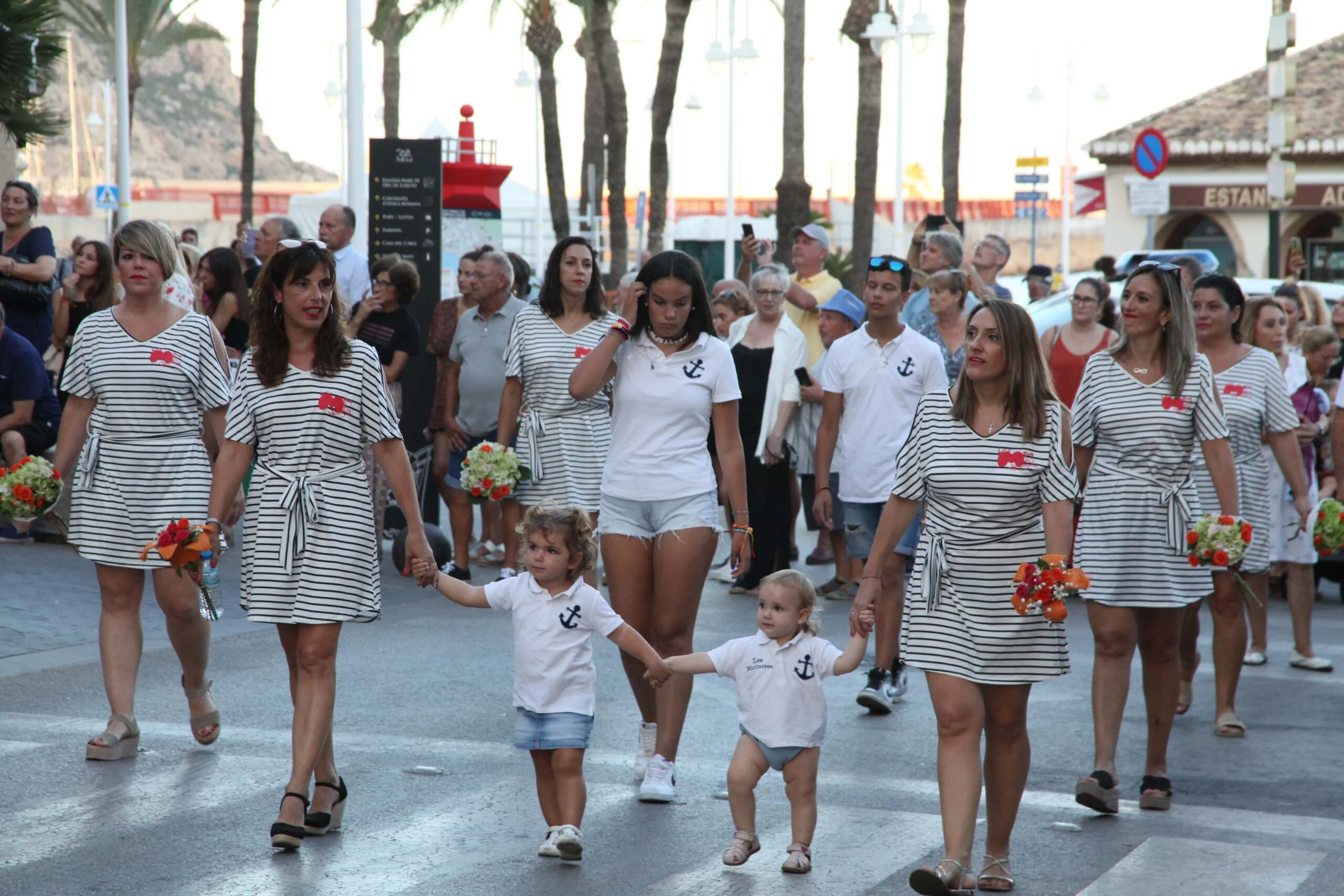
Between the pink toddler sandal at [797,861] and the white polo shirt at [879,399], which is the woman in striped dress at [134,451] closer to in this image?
the pink toddler sandal at [797,861]

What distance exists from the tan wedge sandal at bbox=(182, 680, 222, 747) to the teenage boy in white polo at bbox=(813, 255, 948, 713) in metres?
3.02

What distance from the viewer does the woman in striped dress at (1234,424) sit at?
25.8ft

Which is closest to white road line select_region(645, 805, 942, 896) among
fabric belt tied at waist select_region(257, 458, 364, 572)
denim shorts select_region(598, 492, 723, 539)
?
denim shorts select_region(598, 492, 723, 539)

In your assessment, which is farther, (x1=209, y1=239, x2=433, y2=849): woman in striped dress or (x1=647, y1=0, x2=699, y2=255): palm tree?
(x1=647, y1=0, x2=699, y2=255): palm tree

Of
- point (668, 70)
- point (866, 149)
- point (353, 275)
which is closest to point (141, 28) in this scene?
point (668, 70)

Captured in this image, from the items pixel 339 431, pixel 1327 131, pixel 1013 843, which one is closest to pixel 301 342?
pixel 339 431

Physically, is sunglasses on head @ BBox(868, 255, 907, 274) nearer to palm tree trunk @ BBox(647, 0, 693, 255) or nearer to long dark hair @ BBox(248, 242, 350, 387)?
long dark hair @ BBox(248, 242, 350, 387)

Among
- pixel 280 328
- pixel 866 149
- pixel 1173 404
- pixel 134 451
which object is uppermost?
pixel 866 149

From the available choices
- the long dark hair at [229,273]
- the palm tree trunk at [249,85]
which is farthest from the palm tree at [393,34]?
the long dark hair at [229,273]

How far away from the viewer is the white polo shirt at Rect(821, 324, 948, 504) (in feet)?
27.9

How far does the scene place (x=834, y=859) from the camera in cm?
573

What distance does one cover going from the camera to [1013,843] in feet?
19.6

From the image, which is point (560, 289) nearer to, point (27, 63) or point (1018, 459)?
point (27, 63)

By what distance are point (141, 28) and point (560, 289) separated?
35.0 m
